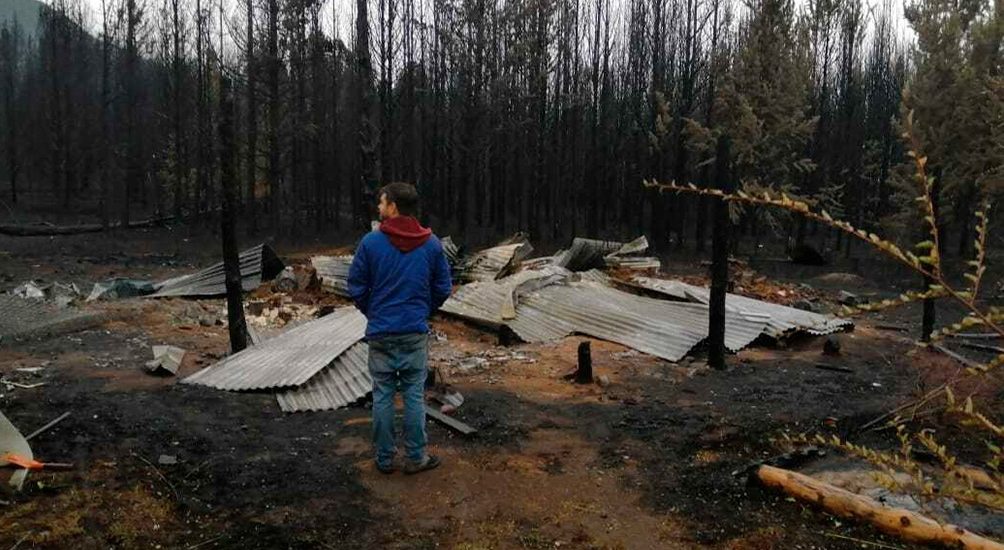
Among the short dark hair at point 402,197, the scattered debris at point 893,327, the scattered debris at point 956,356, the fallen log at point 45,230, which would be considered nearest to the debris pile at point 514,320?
the scattered debris at point 956,356

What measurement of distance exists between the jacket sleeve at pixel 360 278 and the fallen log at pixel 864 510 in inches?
115

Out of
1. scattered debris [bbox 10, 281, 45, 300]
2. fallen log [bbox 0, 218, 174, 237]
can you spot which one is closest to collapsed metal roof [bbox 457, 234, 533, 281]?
scattered debris [bbox 10, 281, 45, 300]

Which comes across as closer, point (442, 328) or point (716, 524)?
point (716, 524)

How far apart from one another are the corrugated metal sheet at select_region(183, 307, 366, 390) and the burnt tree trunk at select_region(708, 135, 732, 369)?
4010 millimetres

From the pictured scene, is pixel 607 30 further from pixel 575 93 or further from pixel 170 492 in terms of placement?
pixel 170 492

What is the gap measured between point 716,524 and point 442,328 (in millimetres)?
6407

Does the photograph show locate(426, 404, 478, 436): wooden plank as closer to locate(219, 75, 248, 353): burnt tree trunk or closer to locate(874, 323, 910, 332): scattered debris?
locate(219, 75, 248, 353): burnt tree trunk

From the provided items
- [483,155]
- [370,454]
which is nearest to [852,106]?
[483,155]

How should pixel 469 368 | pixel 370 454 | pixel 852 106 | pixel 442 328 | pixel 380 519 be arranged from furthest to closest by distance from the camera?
pixel 852 106 < pixel 442 328 < pixel 469 368 < pixel 370 454 < pixel 380 519

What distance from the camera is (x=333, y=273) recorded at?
523 inches

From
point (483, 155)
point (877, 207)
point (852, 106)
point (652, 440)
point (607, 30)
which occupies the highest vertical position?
point (607, 30)

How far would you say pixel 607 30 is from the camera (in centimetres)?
3128

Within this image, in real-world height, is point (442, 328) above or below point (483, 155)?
below

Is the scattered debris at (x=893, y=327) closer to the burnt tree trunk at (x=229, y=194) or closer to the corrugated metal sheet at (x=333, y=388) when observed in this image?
the corrugated metal sheet at (x=333, y=388)
